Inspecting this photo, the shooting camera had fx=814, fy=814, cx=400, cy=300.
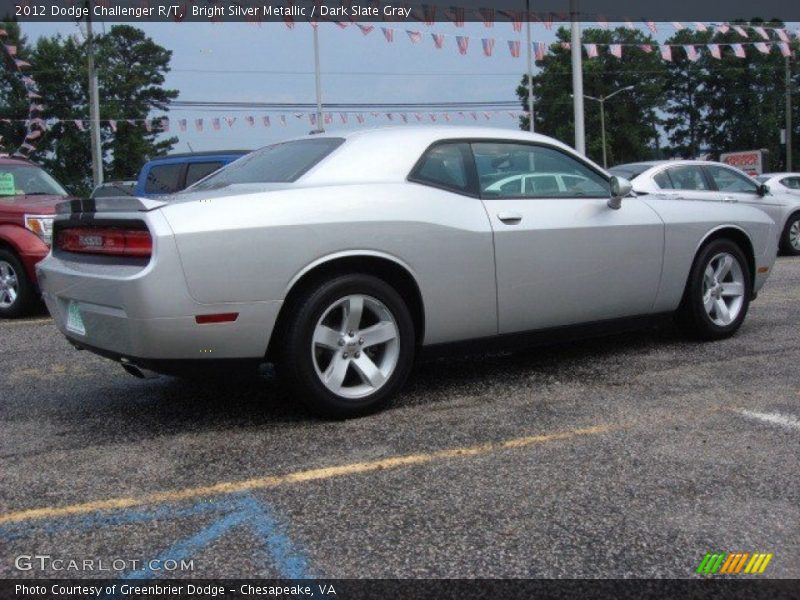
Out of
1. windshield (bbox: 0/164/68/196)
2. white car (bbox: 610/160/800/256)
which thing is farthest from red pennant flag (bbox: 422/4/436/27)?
windshield (bbox: 0/164/68/196)

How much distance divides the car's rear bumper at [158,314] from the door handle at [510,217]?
1.36 meters

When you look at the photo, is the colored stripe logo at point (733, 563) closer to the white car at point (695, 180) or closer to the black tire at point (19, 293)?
the black tire at point (19, 293)

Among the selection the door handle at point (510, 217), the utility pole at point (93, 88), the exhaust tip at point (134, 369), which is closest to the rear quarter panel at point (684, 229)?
the door handle at point (510, 217)

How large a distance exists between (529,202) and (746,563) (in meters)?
2.50

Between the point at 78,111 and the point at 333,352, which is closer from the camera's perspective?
the point at 333,352

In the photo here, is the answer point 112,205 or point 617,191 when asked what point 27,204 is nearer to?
point 112,205

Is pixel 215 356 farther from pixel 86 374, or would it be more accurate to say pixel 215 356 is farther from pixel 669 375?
pixel 669 375

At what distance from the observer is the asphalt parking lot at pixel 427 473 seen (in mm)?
2518

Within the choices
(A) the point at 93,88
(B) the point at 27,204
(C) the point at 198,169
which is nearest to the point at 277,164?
(B) the point at 27,204

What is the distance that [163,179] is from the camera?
34.2 feet

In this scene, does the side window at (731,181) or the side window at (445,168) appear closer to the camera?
the side window at (445,168)

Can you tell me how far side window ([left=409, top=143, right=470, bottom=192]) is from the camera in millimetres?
4258

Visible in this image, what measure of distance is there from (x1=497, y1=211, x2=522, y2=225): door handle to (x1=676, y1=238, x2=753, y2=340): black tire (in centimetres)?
166

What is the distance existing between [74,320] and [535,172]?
2646 millimetres
